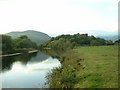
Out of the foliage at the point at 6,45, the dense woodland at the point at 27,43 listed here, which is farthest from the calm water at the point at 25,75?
the dense woodland at the point at 27,43

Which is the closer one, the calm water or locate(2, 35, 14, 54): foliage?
the calm water

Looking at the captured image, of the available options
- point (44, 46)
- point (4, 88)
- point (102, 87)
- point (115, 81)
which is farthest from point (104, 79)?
point (44, 46)

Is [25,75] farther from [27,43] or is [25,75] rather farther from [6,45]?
[27,43]

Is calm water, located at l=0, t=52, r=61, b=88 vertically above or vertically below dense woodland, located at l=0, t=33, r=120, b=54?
below

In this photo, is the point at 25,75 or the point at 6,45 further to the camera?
the point at 6,45

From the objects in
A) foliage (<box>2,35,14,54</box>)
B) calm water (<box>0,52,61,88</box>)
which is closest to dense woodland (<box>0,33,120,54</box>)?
→ foliage (<box>2,35,14,54</box>)

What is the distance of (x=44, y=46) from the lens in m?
156

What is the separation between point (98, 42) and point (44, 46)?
167 ft

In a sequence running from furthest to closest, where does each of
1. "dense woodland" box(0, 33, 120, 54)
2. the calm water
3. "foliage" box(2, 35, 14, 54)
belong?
"dense woodland" box(0, 33, 120, 54)
"foliage" box(2, 35, 14, 54)
the calm water

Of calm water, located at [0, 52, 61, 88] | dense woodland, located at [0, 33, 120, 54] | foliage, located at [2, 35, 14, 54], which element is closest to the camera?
calm water, located at [0, 52, 61, 88]

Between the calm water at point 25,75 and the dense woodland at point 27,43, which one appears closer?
the calm water at point 25,75

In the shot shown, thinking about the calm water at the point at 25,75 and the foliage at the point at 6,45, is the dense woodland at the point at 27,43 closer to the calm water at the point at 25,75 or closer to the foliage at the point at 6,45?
the foliage at the point at 6,45

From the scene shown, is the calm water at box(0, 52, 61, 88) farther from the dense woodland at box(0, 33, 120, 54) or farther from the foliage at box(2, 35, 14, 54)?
the dense woodland at box(0, 33, 120, 54)

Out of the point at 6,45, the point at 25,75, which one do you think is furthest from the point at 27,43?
the point at 25,75
